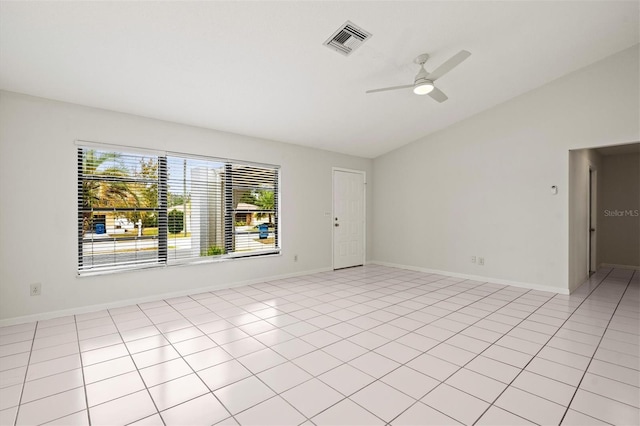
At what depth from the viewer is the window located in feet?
12.3

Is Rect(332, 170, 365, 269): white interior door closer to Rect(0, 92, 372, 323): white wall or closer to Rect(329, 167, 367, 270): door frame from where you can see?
Rect(329, 167, 367, 270): door frame

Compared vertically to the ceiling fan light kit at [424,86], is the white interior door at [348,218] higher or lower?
lower

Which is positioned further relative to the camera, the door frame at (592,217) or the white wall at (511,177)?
the door frame at (592,217)

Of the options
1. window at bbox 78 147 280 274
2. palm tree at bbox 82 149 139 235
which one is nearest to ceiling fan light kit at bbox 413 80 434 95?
window at bbox 78 147 280 274

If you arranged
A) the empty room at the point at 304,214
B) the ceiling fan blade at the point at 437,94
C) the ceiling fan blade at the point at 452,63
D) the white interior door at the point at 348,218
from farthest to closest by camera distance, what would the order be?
the white interior door at the point at 348,218, the ceiling fan blade at the point at 437,94, the ceiling fan blade at the point at 452,63, the empty room at the point at 304,214

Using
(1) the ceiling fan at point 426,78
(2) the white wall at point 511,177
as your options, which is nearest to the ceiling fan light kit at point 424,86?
(1) the ceiling fan at point 426,78

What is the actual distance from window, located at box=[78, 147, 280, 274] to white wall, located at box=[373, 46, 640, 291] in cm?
305

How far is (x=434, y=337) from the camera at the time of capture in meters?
2.95

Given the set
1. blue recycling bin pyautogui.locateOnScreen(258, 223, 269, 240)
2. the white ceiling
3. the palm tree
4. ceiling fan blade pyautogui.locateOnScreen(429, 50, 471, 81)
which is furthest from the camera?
blue recycling bin pyautogui.locateOnScreen(258, 223, 269, 240)

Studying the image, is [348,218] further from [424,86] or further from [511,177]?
[424,86]

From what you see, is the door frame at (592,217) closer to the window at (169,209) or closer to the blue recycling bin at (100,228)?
the window at (169,209)

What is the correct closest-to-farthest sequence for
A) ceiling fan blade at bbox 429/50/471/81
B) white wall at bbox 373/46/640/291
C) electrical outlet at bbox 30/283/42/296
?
ceiling fan blade at bbox 429/50/471/81 → electrical outlet at bbox 30/283/42/296 → white wall at bbox 373/46/640/291

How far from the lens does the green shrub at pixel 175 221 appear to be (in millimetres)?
4332

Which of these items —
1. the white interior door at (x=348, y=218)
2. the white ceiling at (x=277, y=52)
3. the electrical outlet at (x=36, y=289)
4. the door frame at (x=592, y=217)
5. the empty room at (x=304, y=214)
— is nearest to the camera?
the empty room at (x=304, y=214)
